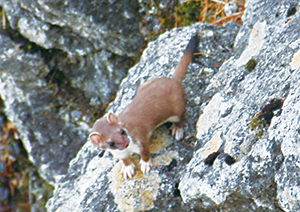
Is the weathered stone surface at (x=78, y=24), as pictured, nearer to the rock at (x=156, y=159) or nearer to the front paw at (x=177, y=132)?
the rock at (x=156, y=159)

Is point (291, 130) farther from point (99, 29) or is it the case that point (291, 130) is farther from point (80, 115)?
point (80, 115)

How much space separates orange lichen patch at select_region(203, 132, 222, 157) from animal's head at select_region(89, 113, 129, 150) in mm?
727

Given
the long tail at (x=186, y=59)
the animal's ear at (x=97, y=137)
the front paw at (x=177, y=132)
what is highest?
the long tail at (x=186, y=59)

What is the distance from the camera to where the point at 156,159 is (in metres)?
2.95

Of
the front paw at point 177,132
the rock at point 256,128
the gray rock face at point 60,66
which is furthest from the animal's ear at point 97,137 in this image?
the gray rock face at point 60,66

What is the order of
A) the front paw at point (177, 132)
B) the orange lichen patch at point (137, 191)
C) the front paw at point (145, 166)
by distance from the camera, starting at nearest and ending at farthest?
the orange lichen patch at point (137, 191) < the front paw at point (145, 166) < the front paw at point (177, 132)

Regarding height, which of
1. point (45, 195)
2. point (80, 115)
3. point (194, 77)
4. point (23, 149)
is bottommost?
point (45, 195)

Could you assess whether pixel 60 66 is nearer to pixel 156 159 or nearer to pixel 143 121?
pixel 143 121

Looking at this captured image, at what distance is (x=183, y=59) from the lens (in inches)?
131

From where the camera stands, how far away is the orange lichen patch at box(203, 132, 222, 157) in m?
2.46

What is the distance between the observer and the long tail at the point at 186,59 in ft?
10.6

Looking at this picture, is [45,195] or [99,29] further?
[45,195]

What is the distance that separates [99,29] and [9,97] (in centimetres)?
171

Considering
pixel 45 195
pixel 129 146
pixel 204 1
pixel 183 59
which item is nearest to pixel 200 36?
pixel 183 59
